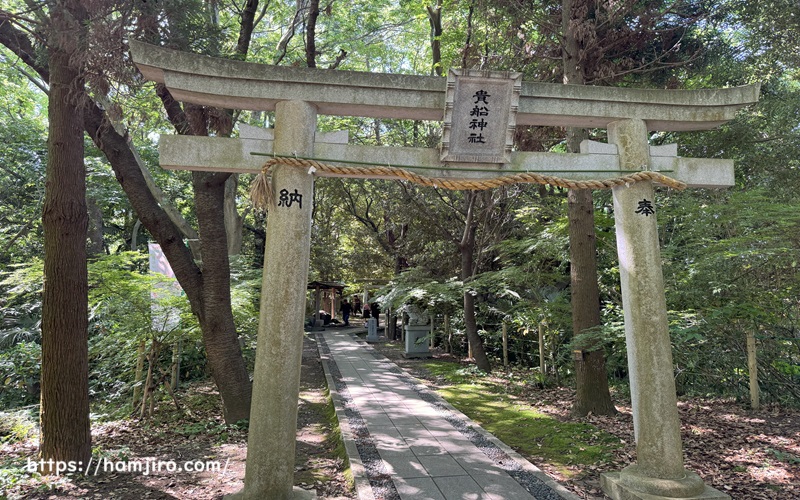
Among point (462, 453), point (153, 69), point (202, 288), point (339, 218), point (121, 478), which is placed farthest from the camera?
point (339, 218)

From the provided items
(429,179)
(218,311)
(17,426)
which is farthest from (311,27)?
(17,426)

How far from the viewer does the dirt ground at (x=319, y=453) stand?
4.81 m

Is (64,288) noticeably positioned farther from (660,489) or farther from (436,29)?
(436,29)

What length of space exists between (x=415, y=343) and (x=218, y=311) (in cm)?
915

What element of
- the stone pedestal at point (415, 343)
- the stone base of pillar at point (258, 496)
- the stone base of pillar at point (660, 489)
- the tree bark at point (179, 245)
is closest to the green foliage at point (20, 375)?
the tree bark at point (179, 245)

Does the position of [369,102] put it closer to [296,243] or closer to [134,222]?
[296,243]

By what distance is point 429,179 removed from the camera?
4348mm

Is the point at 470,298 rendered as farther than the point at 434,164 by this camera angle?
Yes

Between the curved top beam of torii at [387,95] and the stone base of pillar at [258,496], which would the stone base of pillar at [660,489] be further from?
the curved top beam of torii at [387,95]

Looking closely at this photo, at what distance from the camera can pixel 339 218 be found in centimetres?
2561

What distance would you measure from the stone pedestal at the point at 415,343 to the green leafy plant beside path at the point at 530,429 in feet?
15.1

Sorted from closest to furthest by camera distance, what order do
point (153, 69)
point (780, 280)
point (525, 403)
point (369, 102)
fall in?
point (153, 69) → point (369, 102) → point (780, 280) → point (525, 403)

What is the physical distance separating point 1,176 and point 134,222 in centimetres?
538

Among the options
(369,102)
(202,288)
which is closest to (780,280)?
(369,102)
